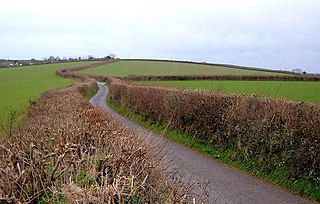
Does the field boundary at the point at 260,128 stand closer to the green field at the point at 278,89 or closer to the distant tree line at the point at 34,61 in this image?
the green field at the point at 278,89

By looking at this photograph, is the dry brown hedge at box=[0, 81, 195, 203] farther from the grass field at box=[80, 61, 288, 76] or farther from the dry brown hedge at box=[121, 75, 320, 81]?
the grass field at box=[80, 61, 288, 76]

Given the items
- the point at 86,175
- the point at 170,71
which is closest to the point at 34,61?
the point at 170,71

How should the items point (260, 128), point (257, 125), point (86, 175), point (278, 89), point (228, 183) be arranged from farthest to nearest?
point (278, 89) → point (257, 125) → point (260, 128) → point (228, 183) → point (86, 175)

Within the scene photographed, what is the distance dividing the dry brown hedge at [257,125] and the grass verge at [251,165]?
14cm

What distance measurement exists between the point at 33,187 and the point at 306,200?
6.26 m

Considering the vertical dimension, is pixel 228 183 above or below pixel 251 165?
below

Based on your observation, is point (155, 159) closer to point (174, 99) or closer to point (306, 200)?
point (306, 200)

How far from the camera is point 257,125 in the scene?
1020cm

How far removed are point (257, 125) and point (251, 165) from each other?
3.83 ft

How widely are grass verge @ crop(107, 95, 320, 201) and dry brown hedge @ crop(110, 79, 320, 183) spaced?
0.47 ft

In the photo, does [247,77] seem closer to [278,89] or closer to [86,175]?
[278,89]

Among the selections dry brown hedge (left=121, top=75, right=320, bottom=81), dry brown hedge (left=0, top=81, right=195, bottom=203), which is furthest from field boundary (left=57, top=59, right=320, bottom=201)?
dry brown hedge (left=121, top=75, right=320, bottom=81)

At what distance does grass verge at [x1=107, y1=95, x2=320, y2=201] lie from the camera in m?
8.25

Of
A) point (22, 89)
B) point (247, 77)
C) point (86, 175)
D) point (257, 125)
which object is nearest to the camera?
point (86, 175)
